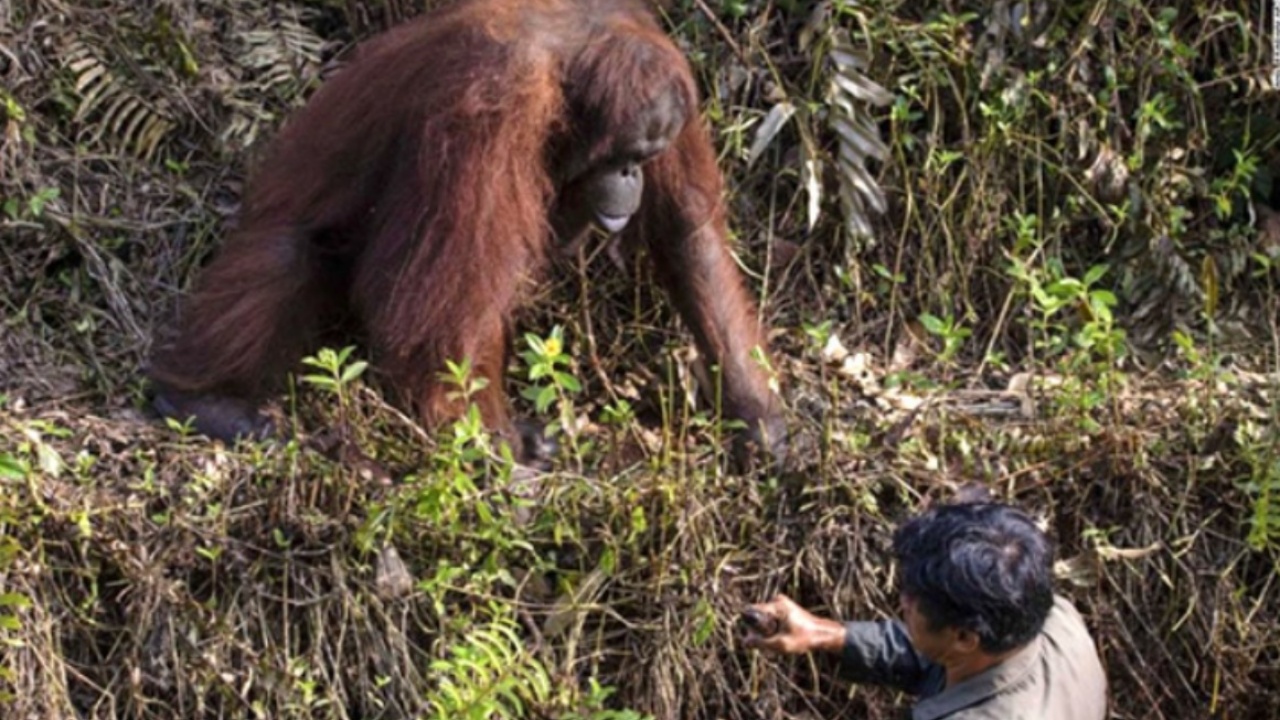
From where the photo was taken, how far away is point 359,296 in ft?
16.0

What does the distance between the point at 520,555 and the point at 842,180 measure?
1435 millimetres

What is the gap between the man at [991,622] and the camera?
3.34 meters

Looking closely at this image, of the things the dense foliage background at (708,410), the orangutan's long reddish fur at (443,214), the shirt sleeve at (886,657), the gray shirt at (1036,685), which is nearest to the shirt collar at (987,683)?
the gray shirt at (1036,685)

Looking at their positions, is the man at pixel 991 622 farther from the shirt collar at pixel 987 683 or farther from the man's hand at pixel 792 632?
the man's hand at pixel 792 632

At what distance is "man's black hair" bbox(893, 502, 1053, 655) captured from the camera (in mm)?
3330

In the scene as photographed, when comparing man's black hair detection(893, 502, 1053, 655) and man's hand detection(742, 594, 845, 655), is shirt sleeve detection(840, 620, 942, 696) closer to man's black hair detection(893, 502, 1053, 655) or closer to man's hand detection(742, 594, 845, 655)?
man's hand detection(742, 594, 845, 655)

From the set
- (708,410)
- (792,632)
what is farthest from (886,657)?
(708,410)

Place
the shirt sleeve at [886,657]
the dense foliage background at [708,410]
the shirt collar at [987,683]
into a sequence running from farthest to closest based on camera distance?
the dense foliage background at [708,410]
the shirt sleeve at [886,657]
the shirt collar at [987,683]

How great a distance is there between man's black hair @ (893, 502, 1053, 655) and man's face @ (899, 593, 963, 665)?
0.04 feet

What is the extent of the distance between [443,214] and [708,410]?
95 centimetres

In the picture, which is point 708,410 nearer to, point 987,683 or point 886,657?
point 886,657

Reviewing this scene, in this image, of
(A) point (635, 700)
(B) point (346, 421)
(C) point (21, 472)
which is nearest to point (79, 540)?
(C) point (21, 472)

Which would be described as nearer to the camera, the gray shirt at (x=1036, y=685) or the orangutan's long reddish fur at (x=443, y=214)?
the gray shirt at (x=1036, y=685)

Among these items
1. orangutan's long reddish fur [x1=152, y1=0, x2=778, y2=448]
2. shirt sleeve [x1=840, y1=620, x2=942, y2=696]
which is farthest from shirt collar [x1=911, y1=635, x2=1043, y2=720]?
orangutan's long reddish fur [x1=152, y1=0, x2=778, y2=448]
